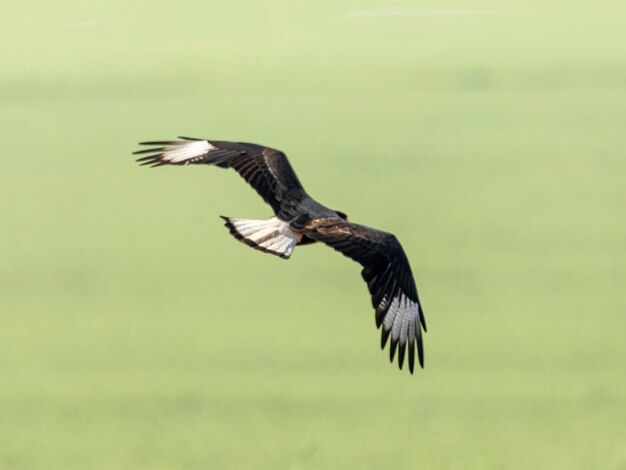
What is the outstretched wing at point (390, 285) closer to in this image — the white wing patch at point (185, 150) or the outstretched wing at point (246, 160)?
the outstretched wing at point (246, 160)

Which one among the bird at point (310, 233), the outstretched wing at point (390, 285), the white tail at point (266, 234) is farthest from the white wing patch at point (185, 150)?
the outstretched wing at point (390, 285)

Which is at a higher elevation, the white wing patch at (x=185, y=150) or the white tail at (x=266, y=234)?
the white wing patch at (x=185, y=150)

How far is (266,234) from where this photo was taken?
430 inches

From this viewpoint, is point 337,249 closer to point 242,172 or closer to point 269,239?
point 269,239

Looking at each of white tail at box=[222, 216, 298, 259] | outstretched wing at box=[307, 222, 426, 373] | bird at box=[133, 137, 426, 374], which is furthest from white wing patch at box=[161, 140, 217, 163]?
outstretched wing at box=[307, 222, 426, 373]

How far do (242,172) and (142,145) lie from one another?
1.04 meters

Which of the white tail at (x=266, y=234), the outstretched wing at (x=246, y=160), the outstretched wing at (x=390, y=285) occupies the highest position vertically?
the outstretched wing at (x=246, y=160)

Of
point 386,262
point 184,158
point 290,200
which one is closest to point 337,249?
point 386,262

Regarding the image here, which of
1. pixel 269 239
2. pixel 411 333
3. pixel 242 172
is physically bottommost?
pixel 411 333

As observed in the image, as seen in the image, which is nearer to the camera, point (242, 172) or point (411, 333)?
point (411, 333)

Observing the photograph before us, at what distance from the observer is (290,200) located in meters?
11.4

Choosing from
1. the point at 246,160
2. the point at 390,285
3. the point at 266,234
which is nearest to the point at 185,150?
the point at 246,160

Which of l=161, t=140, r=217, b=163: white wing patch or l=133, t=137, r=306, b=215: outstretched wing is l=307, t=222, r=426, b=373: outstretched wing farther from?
l=161, t=140, r=217, b=163: white wing patch

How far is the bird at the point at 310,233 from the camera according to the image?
33.9 ft
